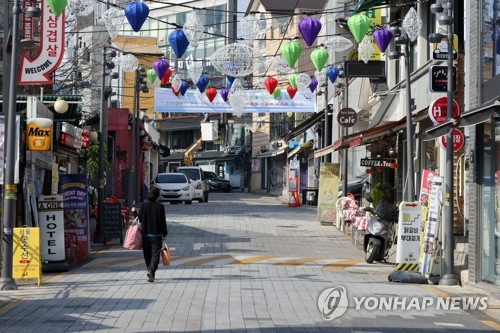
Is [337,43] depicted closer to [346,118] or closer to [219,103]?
[346,118]

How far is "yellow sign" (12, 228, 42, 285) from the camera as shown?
16.1 m

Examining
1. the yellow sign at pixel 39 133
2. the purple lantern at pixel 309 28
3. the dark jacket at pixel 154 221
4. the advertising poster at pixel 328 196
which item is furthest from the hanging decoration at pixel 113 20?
the advertising poster at pixel 328 196

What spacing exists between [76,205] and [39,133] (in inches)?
138

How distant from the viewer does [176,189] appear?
48.3m

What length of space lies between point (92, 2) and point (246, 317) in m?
10.3

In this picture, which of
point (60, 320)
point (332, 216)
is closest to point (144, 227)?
point (60, 320)

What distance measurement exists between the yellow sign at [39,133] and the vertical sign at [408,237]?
7.13 m

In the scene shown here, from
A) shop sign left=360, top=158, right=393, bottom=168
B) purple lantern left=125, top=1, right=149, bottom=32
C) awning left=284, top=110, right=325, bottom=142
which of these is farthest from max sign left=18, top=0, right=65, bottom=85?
awning left=284, top=110, right=325, bottom=142

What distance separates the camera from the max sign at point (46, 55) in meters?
18.2

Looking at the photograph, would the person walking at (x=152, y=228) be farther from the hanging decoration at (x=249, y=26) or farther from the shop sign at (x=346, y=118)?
the shop sign at (x=346, y=118)

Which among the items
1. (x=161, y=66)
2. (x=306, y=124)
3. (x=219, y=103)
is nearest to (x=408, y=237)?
(x=161, y=66)

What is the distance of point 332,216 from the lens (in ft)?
108

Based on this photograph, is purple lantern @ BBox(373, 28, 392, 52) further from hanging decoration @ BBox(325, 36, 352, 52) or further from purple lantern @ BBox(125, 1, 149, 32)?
purple lantern @ BBox(125, 1, 149, 32)

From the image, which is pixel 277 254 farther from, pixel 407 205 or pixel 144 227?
pixel 144 227
